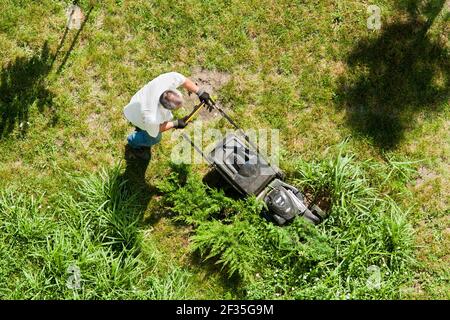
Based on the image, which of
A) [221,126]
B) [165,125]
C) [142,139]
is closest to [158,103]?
[165,125]

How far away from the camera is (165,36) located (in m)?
8.38

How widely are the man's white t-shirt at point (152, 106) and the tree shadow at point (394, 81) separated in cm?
241

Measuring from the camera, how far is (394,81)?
824 centimetres

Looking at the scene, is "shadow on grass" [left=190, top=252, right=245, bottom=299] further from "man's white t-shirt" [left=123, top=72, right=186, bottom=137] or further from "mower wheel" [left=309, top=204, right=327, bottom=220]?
"man's white t-shirt" [left=123, top=72, right=186, bottom=137]

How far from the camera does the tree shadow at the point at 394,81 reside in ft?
26.8

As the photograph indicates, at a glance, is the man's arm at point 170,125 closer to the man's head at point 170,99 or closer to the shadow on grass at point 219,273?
the man's head at point 170,99

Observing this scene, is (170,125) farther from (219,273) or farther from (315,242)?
(315,242)

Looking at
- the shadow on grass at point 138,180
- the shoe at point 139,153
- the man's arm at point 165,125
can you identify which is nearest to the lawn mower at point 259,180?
the man's arm at point 165,125

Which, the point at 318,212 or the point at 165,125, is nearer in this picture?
the point at 165,125

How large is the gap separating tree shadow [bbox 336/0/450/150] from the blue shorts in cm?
249

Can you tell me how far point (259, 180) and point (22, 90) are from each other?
11.2 feet

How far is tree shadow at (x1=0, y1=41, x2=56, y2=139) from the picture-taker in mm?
8234

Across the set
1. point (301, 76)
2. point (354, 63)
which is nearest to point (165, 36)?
point (301, 76)

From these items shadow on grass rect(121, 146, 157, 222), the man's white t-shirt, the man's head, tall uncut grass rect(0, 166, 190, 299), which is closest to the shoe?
shadow on grass rect(121, 146, 157, 222)
